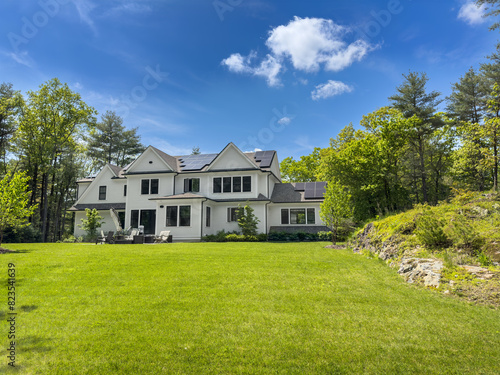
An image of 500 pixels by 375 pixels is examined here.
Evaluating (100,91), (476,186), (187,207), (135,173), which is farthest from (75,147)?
(476,186)

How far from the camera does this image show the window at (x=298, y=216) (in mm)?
25766

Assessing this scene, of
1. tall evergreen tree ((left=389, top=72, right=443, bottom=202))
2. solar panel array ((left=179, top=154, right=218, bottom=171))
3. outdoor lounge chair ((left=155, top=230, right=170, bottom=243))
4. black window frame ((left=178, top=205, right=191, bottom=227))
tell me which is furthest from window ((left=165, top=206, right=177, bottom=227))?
tall evergreen tree ((left=389, top=72, right=443, bottom=202))

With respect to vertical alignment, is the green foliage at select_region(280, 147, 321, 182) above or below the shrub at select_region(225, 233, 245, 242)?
above

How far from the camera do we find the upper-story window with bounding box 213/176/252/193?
25.8 metres

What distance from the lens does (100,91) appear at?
15.9m

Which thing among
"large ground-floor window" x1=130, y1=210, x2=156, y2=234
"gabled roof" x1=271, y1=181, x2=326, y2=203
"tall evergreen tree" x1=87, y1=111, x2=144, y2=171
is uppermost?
"tall evergreen tree" x1=87, y1=111, x2=144, y2=171

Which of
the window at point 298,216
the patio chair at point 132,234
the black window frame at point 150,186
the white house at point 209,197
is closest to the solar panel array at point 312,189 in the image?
the white house at point 209,197

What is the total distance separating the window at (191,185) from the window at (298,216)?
800 cm

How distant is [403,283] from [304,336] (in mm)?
4361

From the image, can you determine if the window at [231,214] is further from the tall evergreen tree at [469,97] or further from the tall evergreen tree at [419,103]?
the tall evergreen tree at [469,97]

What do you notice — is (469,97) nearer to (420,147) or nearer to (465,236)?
(420,147)

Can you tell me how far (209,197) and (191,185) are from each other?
219cm

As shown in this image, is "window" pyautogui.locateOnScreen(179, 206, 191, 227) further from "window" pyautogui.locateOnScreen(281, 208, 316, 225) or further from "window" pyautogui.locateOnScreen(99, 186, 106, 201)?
"window" pyautogui.locateOnScreen(99, 186, 106, 201)

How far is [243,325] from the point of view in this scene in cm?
507
